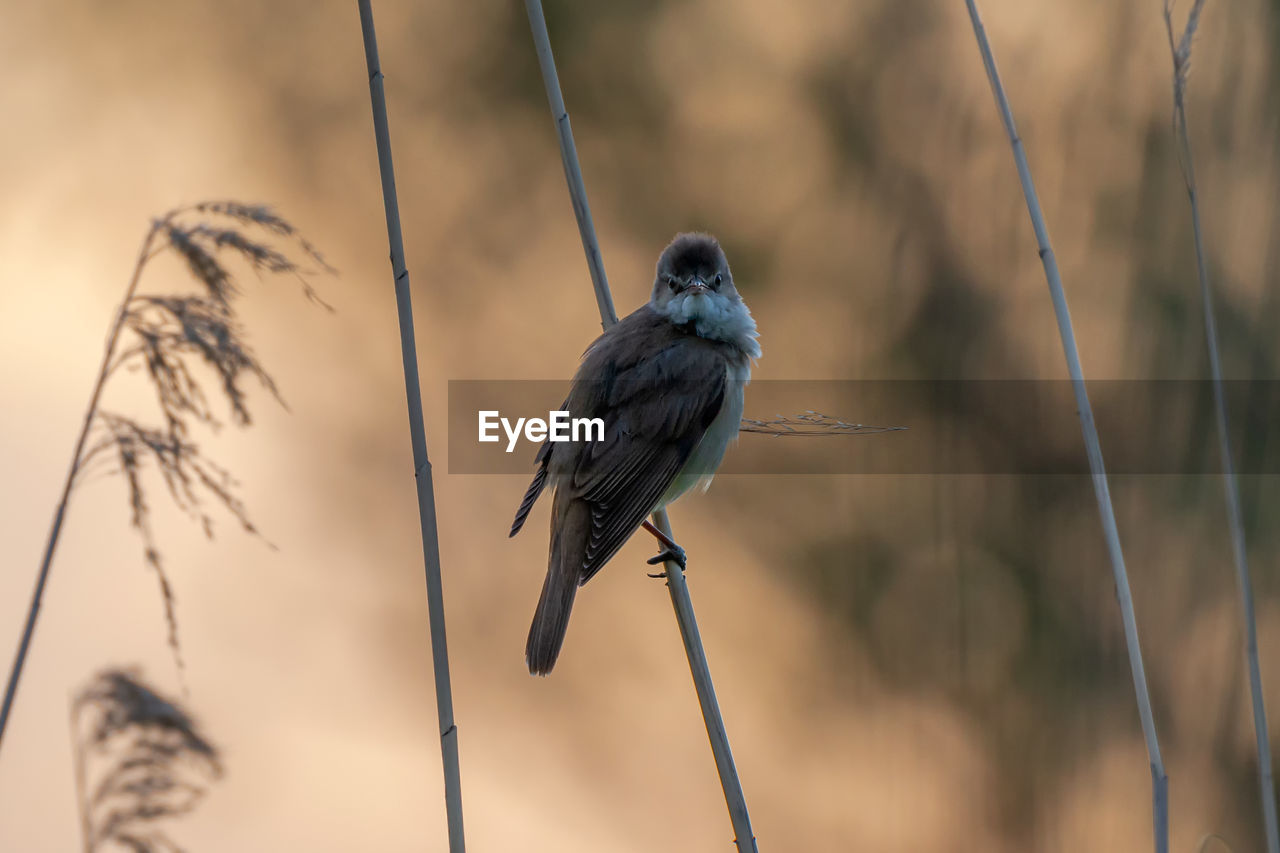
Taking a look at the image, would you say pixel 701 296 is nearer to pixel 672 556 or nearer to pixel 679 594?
pixel 672 556

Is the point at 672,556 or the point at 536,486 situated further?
the point at 536,486

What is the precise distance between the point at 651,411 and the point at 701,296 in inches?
8.5

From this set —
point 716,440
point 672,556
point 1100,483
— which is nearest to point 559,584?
point 672,556

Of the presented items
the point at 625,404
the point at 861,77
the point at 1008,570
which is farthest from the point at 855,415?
the point at 861,77

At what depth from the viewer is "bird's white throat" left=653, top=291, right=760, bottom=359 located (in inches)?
65.5

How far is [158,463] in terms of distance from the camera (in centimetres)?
107

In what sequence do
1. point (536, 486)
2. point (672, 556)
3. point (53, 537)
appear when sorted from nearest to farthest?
1. point (53, 537)
2. point (672, 556)
3. point (536, 486)

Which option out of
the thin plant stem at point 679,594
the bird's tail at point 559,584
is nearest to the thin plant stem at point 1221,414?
the thin plant stem at point 679,594

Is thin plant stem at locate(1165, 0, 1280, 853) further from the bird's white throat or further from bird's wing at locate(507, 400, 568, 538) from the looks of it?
bird's wing at locate(507, 400, 568, 538)

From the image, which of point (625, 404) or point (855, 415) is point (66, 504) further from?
point (855, 415)

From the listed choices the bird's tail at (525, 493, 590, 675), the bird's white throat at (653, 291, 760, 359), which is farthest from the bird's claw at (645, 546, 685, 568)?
the bird's white throat at (653, 291, 760, 359)

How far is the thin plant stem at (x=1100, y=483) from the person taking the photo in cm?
115

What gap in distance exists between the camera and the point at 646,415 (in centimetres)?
160

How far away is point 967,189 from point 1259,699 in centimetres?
126
